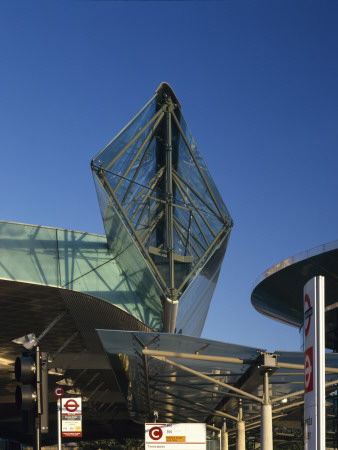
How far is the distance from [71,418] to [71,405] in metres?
0.28

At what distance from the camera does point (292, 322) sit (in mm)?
47438

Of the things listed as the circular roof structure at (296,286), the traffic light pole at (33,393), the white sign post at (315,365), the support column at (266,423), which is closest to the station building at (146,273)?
the circular roof structure at (296,286)

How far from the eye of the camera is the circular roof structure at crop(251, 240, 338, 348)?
35375 mm

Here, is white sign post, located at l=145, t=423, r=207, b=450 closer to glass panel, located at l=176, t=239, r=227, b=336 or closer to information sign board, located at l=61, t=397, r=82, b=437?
information sign board, located at l=61, t=397, r=82, b=437

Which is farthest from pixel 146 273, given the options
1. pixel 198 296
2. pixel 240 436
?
pixel 240 436

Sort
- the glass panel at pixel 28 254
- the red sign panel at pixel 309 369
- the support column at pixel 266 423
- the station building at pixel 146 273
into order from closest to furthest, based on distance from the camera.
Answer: the red sign panel at pixel 309 369 → the support column at pixel 266 423 → the station building at pixel 146 273 → the glass panel at pixel 28 254

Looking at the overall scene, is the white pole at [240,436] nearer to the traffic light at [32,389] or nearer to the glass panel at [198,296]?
the glass panel at [198,296]

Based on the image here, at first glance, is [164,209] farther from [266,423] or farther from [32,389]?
[32,389]

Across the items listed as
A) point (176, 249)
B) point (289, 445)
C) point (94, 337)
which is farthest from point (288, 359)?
point (289, 445)

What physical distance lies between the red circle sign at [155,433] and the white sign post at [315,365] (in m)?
12.7

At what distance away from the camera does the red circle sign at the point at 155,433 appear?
19547 mm

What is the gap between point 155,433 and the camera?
19.6 meters

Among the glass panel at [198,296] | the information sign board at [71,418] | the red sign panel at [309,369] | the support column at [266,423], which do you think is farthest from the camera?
the glass panel at [198,296]

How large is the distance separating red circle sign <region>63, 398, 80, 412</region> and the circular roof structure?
20054 millimetres
